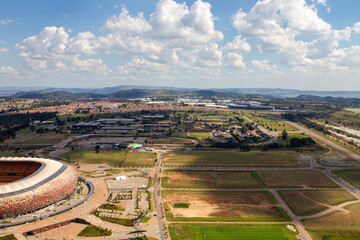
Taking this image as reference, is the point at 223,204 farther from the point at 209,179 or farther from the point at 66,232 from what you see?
the point at 66,232

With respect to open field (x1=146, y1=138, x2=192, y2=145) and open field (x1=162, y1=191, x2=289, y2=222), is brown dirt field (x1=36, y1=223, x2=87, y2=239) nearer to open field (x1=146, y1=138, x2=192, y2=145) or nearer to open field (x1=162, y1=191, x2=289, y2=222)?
open field (x1=162, y1=191, x2=289, y2=222)

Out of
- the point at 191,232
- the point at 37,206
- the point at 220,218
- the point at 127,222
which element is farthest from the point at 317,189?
the point at 37,206

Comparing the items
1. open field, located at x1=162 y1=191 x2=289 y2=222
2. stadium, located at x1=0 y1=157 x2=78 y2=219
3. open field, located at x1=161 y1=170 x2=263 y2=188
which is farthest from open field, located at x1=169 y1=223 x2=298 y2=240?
stadium, located at x1=0 y1=157 x2=78 y2=219

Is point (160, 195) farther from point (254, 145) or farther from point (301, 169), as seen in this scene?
point (254, 145)

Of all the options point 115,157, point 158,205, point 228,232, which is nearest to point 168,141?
point 115,157

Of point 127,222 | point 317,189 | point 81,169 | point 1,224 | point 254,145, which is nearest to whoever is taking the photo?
point 1,224

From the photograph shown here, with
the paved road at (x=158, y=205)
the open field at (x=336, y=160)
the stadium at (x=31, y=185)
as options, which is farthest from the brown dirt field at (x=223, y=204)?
the open field at (x=336, y=160)

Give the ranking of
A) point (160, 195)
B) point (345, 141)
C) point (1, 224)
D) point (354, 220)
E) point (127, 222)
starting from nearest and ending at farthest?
point (1, 224), point (127, 222), point (354, 220), point (160, 195), point (345, 141)
